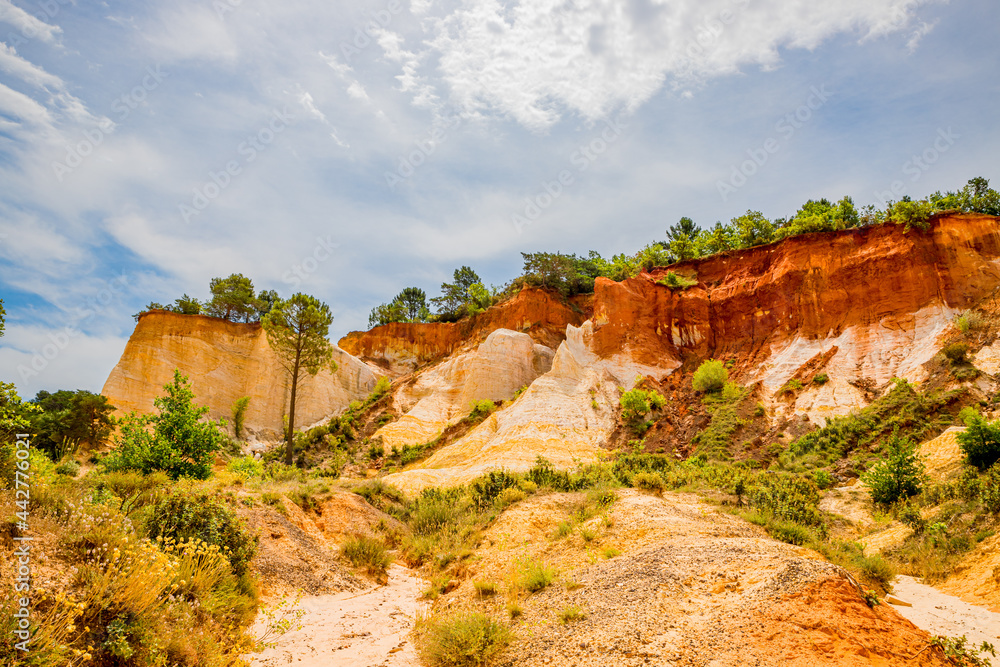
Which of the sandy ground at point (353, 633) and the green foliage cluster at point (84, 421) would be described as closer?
the sandy ground at point (353, 633)

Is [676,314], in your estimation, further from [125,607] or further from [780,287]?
[125,607]

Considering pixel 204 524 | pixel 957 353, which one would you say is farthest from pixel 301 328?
pixel 957 353

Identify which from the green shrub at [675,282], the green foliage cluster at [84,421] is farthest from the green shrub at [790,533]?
the green foliage cluster at [84,421]

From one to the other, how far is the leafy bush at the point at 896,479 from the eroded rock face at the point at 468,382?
24.4 metres

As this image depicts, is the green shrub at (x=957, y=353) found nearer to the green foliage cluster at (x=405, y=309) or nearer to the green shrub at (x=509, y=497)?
the green shrub at (x=509, y=497)

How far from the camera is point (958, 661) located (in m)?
5.35

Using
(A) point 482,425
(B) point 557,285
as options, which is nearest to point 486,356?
(A) point 482,425

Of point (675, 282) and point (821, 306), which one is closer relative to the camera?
point (821, 306)

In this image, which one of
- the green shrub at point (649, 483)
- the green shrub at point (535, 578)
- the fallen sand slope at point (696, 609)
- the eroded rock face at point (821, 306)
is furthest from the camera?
the eroded rock face at point (821, 306)

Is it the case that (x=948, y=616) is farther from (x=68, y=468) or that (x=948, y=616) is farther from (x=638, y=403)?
(x=68, y=468)

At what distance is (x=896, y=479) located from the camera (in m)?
14.2

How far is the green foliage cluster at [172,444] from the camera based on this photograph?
13.2 metres

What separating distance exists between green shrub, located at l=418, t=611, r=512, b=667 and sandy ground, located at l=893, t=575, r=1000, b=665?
18.3 feet

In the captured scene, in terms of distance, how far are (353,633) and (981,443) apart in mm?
16281
